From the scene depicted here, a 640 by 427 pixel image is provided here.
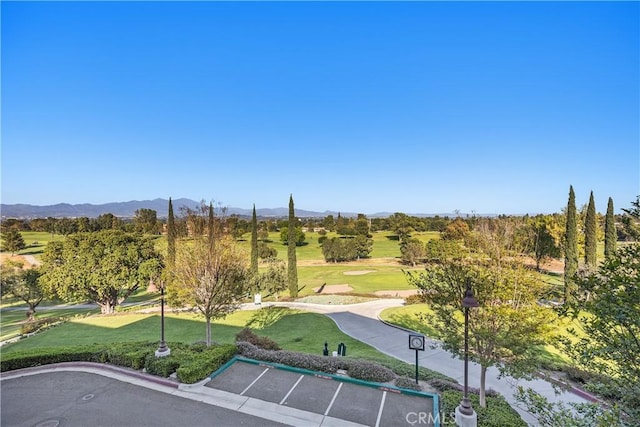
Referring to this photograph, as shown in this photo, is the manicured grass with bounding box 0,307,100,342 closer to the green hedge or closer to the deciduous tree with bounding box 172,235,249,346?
the deciduous tree with bounding box 172,235,249,346

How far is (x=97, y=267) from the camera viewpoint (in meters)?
28.4

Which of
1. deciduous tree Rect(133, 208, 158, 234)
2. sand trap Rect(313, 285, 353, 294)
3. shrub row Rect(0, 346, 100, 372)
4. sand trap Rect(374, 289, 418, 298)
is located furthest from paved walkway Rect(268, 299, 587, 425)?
deciduous tree Rect(133, 208, 158, 234)

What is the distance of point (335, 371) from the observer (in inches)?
490

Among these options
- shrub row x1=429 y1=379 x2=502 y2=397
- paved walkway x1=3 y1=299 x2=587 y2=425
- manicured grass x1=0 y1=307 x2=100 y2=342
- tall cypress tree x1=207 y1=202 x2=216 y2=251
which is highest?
tall cypress tree x1=207 y1=202 x2=216 y2=251

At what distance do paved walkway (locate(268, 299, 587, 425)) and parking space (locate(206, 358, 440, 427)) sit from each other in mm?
2170

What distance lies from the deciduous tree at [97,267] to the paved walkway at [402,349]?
1461 centimetres

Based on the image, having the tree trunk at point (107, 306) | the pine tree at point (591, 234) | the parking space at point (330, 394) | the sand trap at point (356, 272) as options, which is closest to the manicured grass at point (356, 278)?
the sand trap at point (356, 272)

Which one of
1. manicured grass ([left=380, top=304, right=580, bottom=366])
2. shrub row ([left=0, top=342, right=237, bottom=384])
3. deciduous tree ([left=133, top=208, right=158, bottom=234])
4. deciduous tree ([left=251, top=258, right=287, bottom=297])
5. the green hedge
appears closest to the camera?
the green hedge

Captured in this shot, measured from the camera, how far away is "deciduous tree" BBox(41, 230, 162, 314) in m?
27.8

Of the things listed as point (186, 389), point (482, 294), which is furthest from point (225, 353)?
point (482, 294)

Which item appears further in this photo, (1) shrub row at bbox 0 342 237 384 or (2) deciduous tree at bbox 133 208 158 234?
(2) deciduous tree at bbox 133 208 158 234

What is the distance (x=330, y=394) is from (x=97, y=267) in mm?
26789

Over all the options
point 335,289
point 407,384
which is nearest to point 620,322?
point 407,384

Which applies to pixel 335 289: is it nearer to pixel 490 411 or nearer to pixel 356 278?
pixel 356 278
